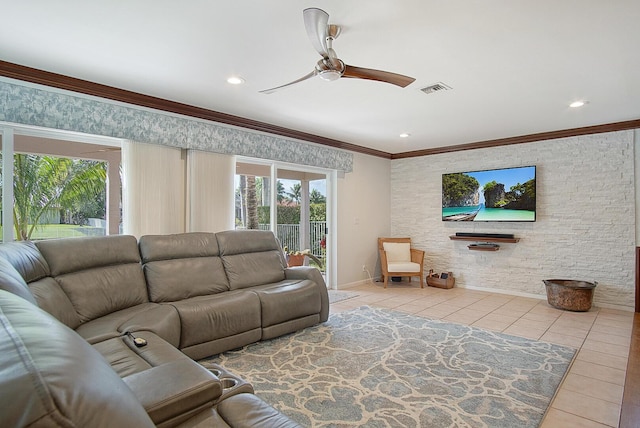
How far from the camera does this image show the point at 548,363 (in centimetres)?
281

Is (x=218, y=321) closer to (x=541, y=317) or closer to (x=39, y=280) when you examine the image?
(x=39, y=280)

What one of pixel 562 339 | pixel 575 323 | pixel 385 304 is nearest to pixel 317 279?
pixel 385 304

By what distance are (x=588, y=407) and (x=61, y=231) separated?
4.45 m

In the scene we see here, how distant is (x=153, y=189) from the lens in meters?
3.61

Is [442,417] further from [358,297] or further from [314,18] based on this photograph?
[358,297]

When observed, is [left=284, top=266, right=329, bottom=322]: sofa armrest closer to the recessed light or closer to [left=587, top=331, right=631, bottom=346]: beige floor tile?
the recessed light

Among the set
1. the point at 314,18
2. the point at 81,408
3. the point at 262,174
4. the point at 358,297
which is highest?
the point at 314,18

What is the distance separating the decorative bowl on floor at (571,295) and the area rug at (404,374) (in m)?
1.51

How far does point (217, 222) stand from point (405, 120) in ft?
8.66

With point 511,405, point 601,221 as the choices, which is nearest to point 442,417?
point 511,405

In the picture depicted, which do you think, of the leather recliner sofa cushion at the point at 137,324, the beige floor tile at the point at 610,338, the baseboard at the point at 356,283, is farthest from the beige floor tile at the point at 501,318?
the leather recliner sofa cushion at the point at 137,324

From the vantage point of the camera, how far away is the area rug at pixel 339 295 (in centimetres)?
493

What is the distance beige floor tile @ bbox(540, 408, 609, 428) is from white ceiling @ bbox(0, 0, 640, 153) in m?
2.44

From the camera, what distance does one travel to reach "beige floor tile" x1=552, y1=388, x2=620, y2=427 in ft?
6.81
